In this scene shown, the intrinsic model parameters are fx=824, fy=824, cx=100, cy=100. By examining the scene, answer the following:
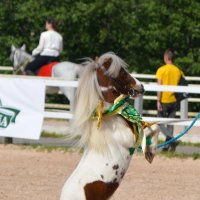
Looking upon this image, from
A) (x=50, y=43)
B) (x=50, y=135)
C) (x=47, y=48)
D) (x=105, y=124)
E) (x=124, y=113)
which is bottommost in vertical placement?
(x=50, y=135)

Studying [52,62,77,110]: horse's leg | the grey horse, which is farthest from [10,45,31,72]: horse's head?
[52,62,77,110]: horse's leg

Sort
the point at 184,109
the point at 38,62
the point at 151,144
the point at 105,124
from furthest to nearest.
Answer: the point at 38,62
the point at 184,109
the point at 151,144
the point at 105,124

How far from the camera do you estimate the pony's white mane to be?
700cm

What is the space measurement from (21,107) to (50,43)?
3.23m

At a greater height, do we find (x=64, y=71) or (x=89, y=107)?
(x=89, y=107)

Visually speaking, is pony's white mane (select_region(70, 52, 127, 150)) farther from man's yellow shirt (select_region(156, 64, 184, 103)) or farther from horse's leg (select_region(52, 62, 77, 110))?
horse's leg (select_region(52, 62, 77, 110))

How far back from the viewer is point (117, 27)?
79.2ft

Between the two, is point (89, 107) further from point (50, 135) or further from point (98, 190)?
point (50, 135)

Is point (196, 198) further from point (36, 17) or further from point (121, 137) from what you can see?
point (36, 17)

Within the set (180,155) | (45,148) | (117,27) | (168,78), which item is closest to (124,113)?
(180,155)

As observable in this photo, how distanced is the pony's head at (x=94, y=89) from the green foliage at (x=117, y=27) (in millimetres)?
16001

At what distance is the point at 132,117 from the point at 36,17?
1738 cm

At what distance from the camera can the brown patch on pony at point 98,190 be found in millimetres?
6812

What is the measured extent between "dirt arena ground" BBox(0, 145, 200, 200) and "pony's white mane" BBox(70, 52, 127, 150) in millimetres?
3090
